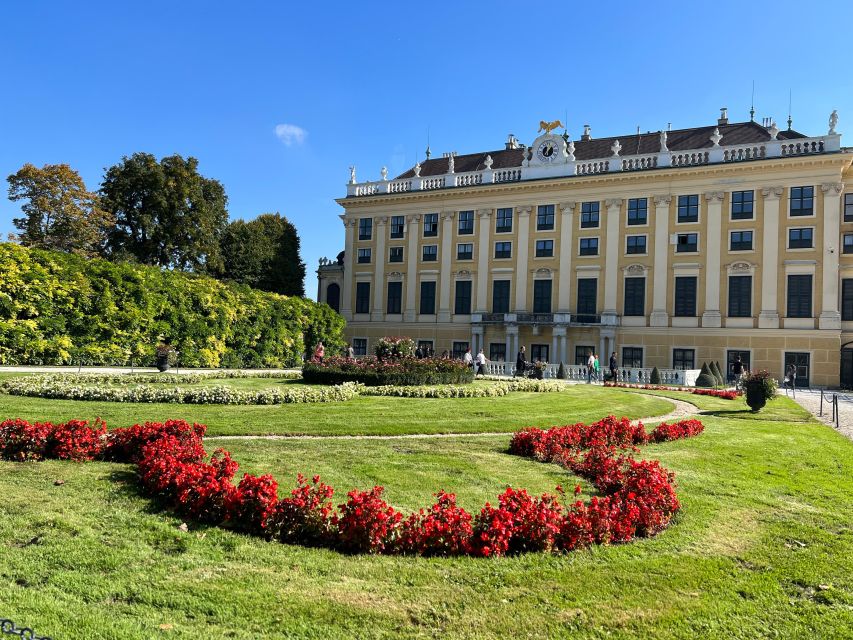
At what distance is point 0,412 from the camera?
12.3 meters

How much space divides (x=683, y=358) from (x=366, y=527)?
39.1 m

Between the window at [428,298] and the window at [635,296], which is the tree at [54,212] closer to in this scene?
the window at [428,298]

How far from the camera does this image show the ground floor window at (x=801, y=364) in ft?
122

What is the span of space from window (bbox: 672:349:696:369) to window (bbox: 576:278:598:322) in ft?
20.8

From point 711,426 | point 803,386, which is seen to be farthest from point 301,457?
point 803,386

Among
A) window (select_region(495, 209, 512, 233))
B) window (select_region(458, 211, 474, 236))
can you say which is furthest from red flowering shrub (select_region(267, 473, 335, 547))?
window (select_region(458, 211, 474, 236))

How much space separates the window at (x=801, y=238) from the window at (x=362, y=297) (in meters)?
32.1

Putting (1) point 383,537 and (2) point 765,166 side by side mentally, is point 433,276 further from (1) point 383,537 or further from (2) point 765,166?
(1) point 383,537

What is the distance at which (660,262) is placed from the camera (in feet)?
137

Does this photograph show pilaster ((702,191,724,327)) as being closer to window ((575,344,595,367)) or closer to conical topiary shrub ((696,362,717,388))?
window ((575,344,595,367))

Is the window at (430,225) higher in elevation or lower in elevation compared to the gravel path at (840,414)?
higher

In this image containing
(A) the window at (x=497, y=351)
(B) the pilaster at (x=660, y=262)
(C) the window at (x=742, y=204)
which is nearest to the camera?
(C) the window at (x=742, y=204)

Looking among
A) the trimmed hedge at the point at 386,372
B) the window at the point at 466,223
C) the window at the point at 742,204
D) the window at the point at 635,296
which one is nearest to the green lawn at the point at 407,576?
the trimmed hedge at the point at 386,372

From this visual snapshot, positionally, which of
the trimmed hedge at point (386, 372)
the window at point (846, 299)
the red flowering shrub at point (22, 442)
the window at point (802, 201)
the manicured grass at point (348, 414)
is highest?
the window at point (802, 201)
